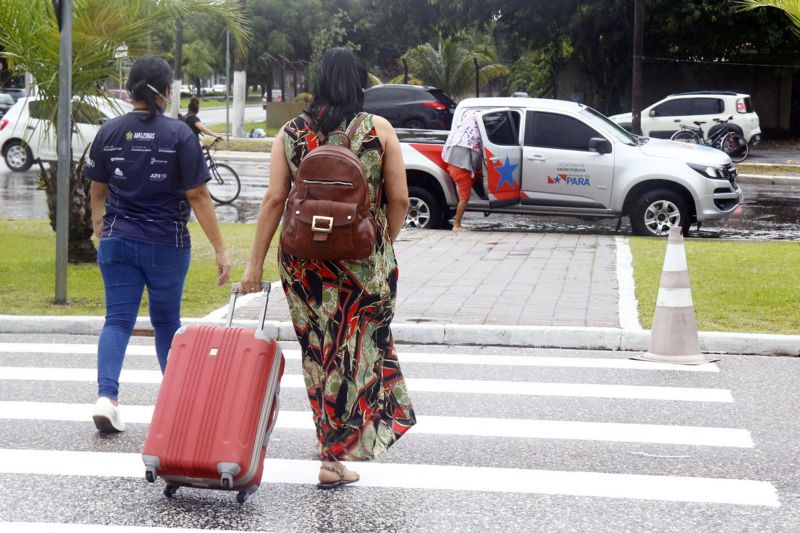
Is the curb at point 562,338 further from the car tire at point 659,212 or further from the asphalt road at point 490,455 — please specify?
the car tire at point 659,212

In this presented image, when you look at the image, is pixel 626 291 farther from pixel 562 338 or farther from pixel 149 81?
pixel 149 81

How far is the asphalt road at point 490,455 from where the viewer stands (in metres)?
4.71

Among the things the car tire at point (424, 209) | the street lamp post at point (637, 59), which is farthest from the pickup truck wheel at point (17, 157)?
the street lamp post at point (637, 59)

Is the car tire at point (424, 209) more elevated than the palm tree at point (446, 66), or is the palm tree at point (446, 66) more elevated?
the palm tree at point (446, 66)

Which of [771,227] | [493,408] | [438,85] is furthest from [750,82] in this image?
[493,408]

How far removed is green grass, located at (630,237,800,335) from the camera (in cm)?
884

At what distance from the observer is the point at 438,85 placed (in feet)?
156

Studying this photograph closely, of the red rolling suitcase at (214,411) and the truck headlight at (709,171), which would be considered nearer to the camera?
the red rolling suitcase at (214,411)

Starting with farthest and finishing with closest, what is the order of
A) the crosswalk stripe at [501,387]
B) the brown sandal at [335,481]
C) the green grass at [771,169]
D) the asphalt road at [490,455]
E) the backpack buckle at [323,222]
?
the green grass at [771,169] < the crosswalk stripe at [501,387] < the brown sandal at [335,481] < the asphalt road at [490,455] < the backpack buckle at [323,222]

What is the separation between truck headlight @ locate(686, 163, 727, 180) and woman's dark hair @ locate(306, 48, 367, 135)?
10.4 meters

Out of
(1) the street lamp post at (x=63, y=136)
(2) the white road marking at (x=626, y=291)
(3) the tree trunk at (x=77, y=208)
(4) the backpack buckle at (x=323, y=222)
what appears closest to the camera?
(4) the backpack buckle at (x=323, y=222)

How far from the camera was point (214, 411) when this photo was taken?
4586mm

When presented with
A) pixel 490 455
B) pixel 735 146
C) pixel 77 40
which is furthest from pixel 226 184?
pixel 735 146

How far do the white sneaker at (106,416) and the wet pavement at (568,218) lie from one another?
10.4 meters
